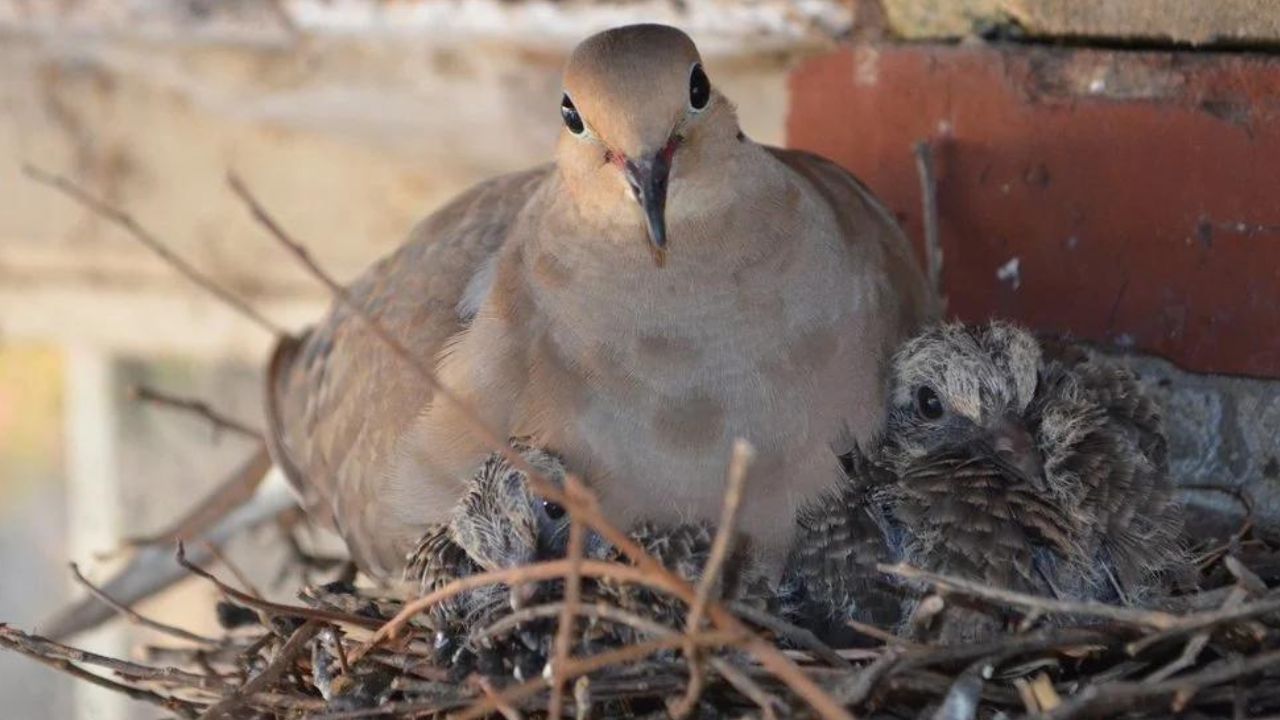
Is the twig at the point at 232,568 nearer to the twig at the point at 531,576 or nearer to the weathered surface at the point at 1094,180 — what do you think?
the twig at the point at 531,576

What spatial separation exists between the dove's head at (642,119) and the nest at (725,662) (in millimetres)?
492

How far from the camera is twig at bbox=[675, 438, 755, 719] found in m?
1.48

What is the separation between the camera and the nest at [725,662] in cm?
179

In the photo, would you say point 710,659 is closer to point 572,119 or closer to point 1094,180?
point 572,119

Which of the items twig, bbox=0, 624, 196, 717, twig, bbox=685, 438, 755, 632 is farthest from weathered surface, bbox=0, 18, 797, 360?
twig, bbox=685, 438, 755, 632

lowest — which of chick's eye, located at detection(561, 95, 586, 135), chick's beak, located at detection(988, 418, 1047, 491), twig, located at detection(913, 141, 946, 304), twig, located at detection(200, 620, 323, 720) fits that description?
twig, located at detection(200, 620, 323, 720)

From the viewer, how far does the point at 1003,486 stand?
7.24 feet

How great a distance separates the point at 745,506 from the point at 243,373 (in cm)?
205

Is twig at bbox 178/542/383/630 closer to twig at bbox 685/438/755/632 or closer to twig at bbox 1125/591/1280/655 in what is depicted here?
twig at bbox 685/438/755/632

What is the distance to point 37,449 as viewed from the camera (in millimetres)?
4172

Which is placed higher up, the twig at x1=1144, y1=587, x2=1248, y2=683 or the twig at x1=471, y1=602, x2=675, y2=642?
the twig at x1=471, y1=602, x2=675, y2=642

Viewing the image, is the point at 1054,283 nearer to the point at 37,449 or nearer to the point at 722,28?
the point at 722,28

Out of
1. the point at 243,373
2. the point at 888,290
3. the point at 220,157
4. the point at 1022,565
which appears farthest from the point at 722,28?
the point at 243,373

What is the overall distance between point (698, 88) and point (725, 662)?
75 centimetres
